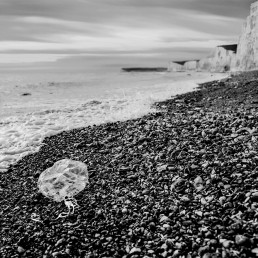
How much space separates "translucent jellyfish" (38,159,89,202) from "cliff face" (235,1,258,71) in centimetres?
5057

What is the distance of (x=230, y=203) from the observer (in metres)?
4.25

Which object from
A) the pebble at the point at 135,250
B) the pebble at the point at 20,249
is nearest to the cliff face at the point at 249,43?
the pebble at the point at 135,250

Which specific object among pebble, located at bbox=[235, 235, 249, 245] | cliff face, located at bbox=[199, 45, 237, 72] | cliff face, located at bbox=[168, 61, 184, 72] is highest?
cliff face, located at bbox=[199, 45, 237, 72]

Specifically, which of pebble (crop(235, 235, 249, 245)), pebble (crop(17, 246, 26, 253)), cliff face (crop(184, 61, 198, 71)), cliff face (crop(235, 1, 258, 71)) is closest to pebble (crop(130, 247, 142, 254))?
pebble (crop(235, 235, 249, 245))

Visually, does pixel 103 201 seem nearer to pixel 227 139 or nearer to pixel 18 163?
pixel 227 139

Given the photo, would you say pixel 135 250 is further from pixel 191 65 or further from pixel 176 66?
pixel 176 66

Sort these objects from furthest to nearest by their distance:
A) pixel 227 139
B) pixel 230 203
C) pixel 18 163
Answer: pixel 18 163 → pixel 227 139 → pixel 230 203

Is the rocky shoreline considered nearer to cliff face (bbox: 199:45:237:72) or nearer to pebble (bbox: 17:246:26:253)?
pebble (bbox: 17:246:26:253)

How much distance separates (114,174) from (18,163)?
295cm

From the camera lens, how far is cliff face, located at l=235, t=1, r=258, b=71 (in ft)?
169

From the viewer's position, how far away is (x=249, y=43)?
54188mm

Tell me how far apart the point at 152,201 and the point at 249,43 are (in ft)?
184

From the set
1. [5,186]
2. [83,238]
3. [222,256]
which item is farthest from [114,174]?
[222,256]

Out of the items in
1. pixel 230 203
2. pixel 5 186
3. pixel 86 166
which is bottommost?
pixel 5 186
